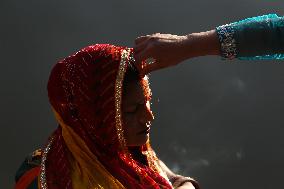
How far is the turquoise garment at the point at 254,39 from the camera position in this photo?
5.03 ft

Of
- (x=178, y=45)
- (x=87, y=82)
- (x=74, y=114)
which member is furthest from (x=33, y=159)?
(x=178, y=45)

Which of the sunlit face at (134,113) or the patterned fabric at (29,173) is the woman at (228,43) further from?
the patterned fabric at (29,173)

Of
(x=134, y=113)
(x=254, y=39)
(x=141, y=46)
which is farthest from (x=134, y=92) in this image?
(x=254, y=39)

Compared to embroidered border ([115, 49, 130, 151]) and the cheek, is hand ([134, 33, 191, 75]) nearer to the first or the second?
embroidered border ([115, 49, 130, 151])

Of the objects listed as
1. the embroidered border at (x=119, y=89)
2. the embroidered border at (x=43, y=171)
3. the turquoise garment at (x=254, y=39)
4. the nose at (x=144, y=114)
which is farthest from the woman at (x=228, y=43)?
the embroidered border at (x=43, y=171)

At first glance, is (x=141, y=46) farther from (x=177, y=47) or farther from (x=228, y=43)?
(x=228, y=43)

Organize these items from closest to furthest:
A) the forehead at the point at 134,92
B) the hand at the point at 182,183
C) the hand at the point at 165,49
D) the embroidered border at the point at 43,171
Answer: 1. the hand at the point at 165,49
2. the embroidered border at the point at 43,171
3. the forehead at the point at 134,92
4. the hand at the point at 182,183

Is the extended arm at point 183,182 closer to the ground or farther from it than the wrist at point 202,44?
closer to the ground

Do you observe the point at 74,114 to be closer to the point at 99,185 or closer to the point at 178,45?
the point at 99,185

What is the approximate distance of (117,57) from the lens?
6.15 feet

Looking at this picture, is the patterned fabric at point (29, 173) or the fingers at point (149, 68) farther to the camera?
the patterned fabric at point (29, 173)

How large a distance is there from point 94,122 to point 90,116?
30 mm

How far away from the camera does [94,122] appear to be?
1.88 m

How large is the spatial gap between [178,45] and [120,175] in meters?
0.62
